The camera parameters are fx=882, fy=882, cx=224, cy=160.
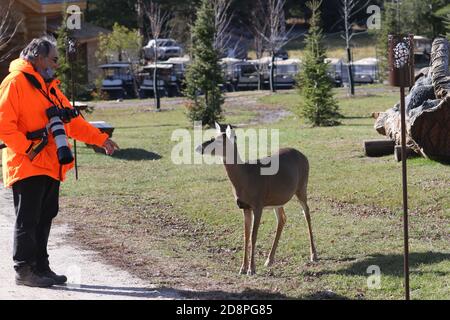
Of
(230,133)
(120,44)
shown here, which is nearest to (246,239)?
(230,133)

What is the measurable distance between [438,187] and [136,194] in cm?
540

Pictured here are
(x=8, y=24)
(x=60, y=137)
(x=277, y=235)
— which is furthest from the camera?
(x=8, y=24)

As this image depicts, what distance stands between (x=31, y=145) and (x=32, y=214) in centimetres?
68

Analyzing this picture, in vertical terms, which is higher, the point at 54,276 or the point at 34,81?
the point at 34,81

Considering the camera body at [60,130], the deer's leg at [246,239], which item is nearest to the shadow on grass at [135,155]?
the deer's leg at [246,239]

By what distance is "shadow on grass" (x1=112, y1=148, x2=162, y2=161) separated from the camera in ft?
69.2

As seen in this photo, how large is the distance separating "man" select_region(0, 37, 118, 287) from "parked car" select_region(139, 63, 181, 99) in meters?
38.0

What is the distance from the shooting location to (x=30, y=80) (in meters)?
8.60

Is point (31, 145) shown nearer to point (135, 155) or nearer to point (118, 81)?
point (135, 155)

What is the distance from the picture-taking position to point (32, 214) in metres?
8.62

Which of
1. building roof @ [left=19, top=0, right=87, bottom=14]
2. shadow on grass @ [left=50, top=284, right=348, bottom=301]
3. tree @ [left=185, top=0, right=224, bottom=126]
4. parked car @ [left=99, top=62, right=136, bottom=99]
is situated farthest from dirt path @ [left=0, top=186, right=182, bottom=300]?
parked car @ [left=99, top=62, right=136, bottom=99]

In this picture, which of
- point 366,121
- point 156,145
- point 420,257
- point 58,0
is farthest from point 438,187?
point 58,0

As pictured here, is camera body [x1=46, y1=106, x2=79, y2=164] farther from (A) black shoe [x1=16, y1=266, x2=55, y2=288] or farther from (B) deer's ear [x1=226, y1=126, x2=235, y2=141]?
(B) deer's ear [x1=226, y1=126, x2=235, y2=141]

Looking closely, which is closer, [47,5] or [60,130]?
[60,130]
